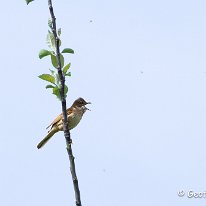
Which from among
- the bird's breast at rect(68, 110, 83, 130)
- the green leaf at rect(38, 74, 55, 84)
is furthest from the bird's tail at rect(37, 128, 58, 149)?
the green leaf at rect(38, 74, 55, 84)

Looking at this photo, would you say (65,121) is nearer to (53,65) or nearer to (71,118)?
(53,65)

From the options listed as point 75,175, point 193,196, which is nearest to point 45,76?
point 75,175

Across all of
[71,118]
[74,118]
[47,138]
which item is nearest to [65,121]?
[47,138]

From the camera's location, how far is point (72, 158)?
4.02 meters

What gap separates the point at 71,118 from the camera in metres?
13.2

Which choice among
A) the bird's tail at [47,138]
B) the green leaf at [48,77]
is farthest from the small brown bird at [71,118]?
Result: the green leaf at [48,77]

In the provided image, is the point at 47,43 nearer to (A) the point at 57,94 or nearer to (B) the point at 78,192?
(A) the point at 57,94

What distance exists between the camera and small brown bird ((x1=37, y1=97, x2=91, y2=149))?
42.5ft

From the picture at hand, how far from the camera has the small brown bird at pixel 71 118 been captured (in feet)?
42.5

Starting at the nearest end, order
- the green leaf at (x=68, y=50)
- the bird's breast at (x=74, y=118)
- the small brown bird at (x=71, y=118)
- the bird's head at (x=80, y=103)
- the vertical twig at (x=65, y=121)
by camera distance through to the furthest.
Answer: the vertical twig at (x=65, y=121)
the green leaf at (x=68, y=50)
the small brown bird at (x=71, y=118)
the bird's breast at (x=74, y=118)
the bird's head at (x=80, y=103)

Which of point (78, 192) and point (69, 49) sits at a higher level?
point (69, 49)

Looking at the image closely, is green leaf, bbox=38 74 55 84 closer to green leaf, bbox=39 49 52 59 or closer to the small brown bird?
green leaf, bbox=39 49 52 59

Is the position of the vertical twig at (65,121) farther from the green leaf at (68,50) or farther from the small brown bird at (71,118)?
the small brown bird at (71,118)

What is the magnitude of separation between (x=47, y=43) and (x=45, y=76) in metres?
0.24
